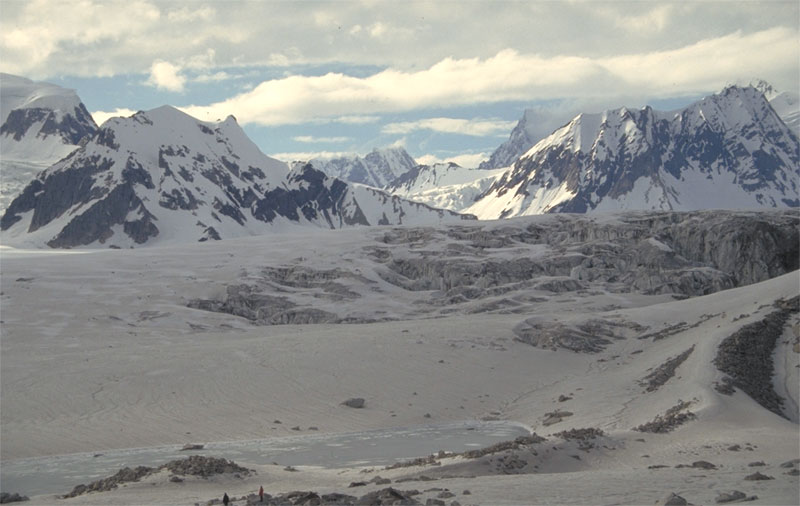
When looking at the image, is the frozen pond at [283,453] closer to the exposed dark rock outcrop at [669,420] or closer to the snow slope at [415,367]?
the snow slope at [415,367]

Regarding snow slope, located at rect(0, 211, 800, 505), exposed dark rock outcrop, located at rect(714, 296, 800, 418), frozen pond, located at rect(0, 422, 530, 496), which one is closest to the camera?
snow slope, located at rect(0, 211, 800, 505)

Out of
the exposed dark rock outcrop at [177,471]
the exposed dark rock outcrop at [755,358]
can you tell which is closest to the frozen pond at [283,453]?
the exposed dark rock outcrop at [177,471]

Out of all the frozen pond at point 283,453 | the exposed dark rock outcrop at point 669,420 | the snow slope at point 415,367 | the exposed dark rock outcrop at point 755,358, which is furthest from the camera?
the exposed dark rock outcrop at point 755,358

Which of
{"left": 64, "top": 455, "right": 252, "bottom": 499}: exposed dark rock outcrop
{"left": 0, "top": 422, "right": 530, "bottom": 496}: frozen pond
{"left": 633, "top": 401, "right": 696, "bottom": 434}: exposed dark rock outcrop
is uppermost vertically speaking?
{"left": 64, "top": 455, "right": 252, "bottom": 499}: exposed dark rock outcrop

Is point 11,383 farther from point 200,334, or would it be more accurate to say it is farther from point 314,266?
point 314,266

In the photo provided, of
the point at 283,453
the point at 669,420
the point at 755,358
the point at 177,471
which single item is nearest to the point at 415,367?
the point at 283,453

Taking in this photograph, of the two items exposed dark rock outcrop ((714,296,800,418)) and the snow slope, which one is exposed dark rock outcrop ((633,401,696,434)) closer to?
the snow slope

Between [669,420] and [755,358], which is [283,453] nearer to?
[669,420]

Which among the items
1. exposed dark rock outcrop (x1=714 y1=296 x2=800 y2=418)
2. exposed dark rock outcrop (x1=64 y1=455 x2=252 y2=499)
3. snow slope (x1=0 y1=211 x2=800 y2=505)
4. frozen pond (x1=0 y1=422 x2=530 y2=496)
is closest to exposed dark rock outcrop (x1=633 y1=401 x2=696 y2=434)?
snow slope (x1=0 y1=211 x2=800 y2=505)

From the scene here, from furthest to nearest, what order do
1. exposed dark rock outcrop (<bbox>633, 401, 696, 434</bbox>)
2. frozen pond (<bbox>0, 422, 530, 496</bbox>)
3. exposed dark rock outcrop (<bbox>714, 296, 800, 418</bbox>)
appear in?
exposed dark rock outcrop (<bbox>714, 296, 800, 418</bbox>), exposed dark rock outcrop (<bbox>633, 401, 696, 434</bbox>), frozen pond (<bbox>0, 422, 530, 496</bbox>)
